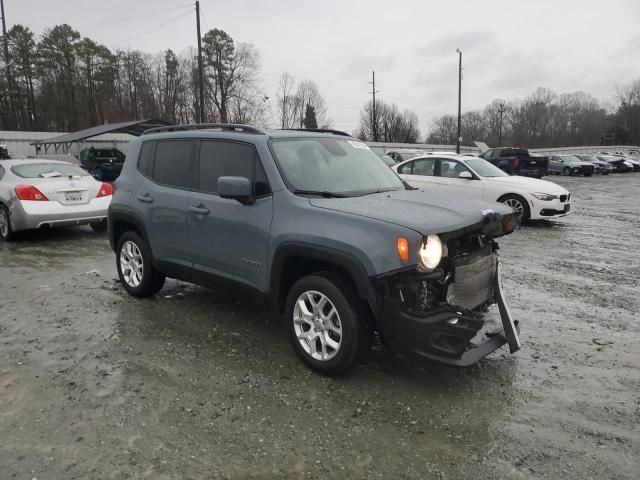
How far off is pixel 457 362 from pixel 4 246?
8.58m

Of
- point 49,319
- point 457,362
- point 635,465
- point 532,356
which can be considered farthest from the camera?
point 49,319

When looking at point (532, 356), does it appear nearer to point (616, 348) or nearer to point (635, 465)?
point (616, 348)

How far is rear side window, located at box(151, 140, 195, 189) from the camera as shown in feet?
16.1

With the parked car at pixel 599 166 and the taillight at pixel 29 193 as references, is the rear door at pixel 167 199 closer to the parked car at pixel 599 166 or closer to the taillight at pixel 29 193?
the taillight at pixel 29 193

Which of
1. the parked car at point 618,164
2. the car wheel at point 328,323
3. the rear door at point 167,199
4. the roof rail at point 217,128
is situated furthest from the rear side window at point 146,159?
the parked car at point 618,164

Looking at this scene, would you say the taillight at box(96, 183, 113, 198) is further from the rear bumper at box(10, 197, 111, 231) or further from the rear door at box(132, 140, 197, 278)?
the rear door at box(132, 140, 197, 278)

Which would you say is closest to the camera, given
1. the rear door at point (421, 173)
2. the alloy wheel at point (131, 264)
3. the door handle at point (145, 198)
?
the door handle at point (145, 198)

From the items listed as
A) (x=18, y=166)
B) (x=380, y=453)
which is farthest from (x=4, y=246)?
(x=380, y=453)

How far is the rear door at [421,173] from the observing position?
A: 11773 mm

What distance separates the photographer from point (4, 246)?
8789mm

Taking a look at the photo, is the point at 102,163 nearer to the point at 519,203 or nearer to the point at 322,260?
the point at 519,203

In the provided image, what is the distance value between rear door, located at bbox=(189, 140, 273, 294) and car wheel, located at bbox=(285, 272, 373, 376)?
42 cm

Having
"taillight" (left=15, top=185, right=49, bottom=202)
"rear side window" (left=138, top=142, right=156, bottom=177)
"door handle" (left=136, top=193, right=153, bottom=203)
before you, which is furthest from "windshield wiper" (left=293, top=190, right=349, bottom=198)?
"taillight" (left=15, top=185, right=49, bottom=202)

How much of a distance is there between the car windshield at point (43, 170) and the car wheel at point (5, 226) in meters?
0.73
